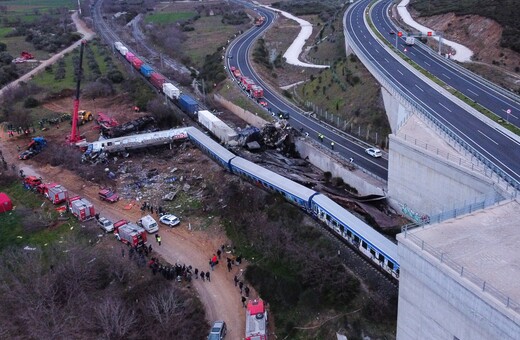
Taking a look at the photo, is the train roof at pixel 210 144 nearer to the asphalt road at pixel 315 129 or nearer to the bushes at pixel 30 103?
the asphalt road at pixel 315 129

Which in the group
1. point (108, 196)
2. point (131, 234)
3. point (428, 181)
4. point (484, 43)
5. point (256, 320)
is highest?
point (484, 43)

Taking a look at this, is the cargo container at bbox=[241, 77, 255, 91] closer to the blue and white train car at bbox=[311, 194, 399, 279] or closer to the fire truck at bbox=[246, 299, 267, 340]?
the blue and white train car at bbox=[311, 194, 399, 279]

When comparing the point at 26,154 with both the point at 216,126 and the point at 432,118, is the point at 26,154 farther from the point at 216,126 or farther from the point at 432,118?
the point at 432,118

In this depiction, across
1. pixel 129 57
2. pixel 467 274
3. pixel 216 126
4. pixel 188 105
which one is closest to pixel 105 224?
pixel 216 126

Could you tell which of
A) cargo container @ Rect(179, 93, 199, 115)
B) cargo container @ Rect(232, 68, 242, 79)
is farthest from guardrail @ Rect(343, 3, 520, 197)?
cargo container @ Rect(179, 93, 199, 115)

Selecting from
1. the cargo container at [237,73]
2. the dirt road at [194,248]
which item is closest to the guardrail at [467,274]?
the dirt road at [194,248]

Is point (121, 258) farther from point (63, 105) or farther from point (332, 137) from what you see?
point (63, 105)

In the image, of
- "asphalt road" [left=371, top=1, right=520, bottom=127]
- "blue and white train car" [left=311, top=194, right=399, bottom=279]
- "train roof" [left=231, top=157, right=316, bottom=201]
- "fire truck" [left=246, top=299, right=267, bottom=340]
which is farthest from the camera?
"asphalt road" [left=371, top=1, right=520, bottom=127]
